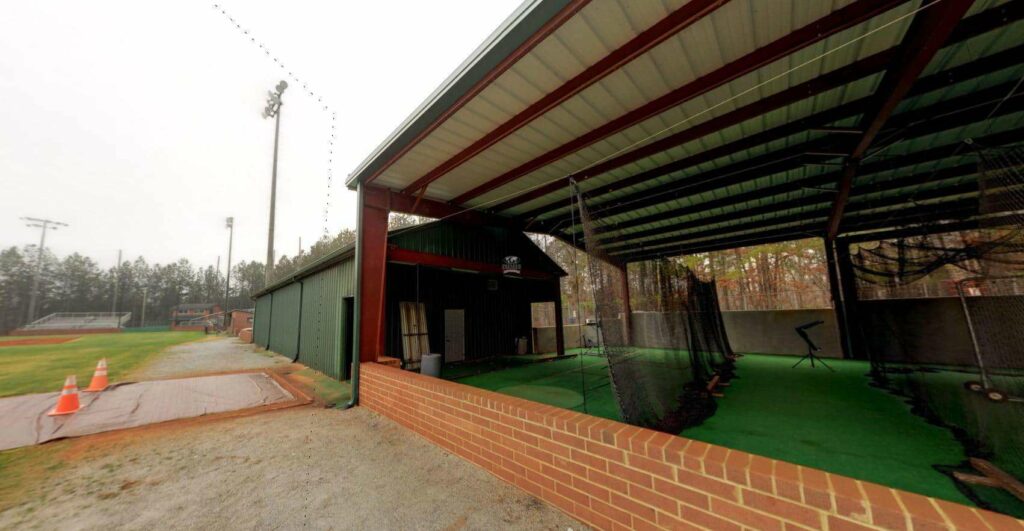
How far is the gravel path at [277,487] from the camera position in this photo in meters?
2.29

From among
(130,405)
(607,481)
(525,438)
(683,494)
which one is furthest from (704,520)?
(130,405)

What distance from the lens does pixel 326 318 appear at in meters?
8.70

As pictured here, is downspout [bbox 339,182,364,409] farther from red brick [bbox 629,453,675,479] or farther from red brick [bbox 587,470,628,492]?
red brick [bbox 629,453,675,479]

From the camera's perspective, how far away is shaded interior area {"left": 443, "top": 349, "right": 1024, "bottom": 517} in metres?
2.83

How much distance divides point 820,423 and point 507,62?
5.59 meters

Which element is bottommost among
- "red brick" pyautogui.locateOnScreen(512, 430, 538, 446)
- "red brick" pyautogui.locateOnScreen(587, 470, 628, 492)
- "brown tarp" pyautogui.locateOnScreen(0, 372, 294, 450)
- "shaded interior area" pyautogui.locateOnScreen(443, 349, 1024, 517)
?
"shaded interior area" pyautogui.locateOnScreen(443, 349, 1024, 517)

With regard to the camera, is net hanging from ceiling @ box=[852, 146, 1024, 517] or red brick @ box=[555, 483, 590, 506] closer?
red brick @ box=[555, 483, 590, 506]

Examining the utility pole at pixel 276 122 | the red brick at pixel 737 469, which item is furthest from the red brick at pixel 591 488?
the utility pole at pixel 276 122

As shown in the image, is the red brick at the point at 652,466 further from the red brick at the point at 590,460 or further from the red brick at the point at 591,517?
the red brick at the point at 591,517

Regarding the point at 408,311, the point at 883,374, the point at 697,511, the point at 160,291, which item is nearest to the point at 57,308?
the point at 160,291

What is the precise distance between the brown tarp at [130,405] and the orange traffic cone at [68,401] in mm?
109

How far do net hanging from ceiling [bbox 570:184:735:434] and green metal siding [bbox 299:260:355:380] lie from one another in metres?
5.79

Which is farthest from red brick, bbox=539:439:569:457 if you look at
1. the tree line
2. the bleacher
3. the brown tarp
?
the bleacher

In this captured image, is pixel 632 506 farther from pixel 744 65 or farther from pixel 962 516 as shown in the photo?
pixel 744 65
